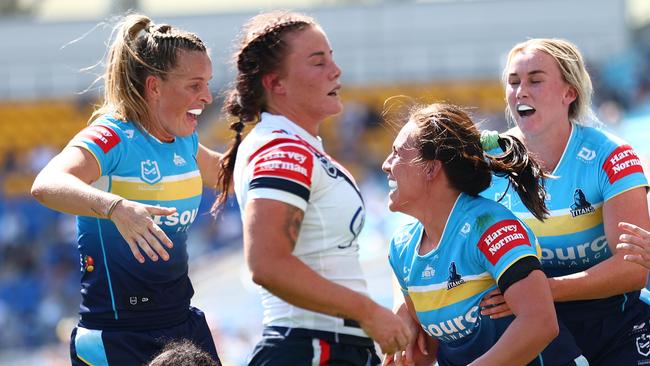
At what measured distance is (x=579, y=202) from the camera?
4418mm

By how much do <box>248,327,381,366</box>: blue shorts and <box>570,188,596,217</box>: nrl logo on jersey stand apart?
1.19m

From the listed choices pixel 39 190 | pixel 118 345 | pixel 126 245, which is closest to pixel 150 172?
pixel 126 245

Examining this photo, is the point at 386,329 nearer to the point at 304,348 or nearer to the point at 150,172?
the point at 304,348

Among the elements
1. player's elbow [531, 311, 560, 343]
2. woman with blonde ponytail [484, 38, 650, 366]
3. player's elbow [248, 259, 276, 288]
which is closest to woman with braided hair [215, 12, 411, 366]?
player's elbow [248, 259, 276, 288]

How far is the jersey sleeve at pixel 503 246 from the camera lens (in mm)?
3766

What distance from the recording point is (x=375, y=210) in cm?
1530

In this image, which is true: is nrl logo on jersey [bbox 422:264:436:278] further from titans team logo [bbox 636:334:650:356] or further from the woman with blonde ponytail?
titans team logo [bbox 636:334:650:356]

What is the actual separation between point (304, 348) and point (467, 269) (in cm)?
68

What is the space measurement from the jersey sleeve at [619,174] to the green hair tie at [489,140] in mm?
504

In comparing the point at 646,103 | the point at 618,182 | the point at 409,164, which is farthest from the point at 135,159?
the point at 646,103

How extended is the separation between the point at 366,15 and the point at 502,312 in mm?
21301

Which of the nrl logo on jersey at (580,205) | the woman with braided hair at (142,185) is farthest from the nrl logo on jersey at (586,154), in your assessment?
the woman with braided hair at (142,185)

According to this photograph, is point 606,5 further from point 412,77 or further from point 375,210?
point 375,210

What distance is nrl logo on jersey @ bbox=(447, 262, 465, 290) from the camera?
3.93 m
